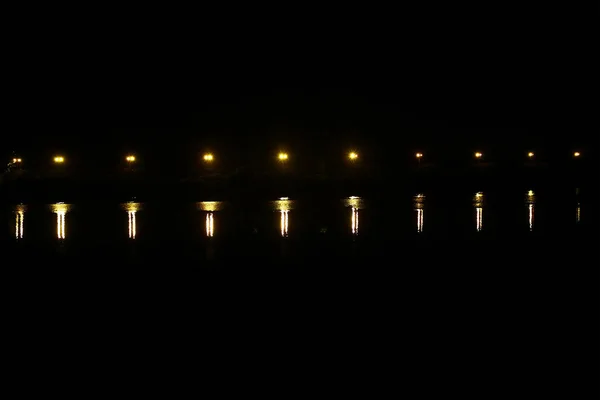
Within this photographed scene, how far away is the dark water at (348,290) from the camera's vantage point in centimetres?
536

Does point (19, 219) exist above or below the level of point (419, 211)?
below

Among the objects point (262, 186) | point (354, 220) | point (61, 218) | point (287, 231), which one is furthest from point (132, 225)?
point (262, 186)

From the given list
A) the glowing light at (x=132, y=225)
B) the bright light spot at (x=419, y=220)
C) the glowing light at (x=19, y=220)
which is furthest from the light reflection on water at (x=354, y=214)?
the glowing light at (x=19, y=220)

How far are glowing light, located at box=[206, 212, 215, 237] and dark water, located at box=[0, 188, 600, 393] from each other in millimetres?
48

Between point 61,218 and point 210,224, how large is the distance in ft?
18.4

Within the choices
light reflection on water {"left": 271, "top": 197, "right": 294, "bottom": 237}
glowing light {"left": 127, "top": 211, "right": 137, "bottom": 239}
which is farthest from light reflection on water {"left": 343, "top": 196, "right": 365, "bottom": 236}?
glowing light {"left": 127, "top": 211, "right": 137, "bottom": 239}

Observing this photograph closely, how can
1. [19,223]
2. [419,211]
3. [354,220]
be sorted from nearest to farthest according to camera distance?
[354,220]
[19,223]
[419,211]

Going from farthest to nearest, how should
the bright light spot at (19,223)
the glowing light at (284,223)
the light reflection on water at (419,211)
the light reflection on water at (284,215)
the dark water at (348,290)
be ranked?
the light reflection on water at (419,211), the bright light spot at (19,223), the light reflection on water at (284,215), the glowing light at (284,223), the dark water at (348,290)

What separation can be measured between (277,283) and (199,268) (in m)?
1.88

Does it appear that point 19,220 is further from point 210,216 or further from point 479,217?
point 479,217

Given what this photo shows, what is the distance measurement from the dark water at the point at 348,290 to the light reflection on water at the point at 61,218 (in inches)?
9.3

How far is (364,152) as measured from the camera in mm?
54812

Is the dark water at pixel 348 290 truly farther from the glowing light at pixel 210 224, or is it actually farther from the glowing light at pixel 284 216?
the glowing light at pixel 284 216

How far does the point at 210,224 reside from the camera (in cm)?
1698
